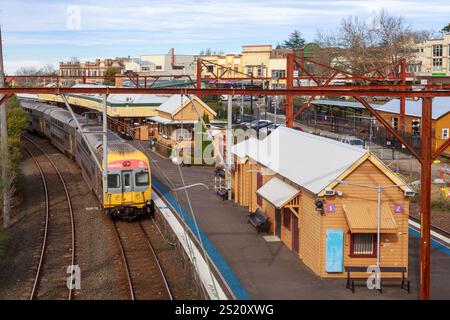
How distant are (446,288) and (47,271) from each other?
10263mm

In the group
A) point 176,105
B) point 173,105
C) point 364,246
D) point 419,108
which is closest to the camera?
point 364,246

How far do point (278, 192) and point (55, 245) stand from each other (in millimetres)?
7384

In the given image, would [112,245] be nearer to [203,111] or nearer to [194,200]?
[194,200]

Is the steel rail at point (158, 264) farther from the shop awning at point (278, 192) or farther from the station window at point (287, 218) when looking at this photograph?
the station window at point (287, 218)

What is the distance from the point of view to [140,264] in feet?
55.2

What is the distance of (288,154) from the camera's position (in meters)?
18.8

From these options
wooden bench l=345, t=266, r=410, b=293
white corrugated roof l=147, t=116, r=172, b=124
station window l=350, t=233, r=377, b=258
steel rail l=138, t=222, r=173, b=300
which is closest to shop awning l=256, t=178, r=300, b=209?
station window l=350, t=233, r=377, b=258

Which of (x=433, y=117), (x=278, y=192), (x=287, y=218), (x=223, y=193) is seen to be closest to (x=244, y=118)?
(x=433, y=117)

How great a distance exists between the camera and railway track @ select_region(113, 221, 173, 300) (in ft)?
47.3

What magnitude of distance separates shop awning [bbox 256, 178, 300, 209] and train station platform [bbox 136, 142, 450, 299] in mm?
1446

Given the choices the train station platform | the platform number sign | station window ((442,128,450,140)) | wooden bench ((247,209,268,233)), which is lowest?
the train station platform

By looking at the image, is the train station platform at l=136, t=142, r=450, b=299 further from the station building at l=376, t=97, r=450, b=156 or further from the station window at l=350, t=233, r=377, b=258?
the station building at l=376, t=97, r=450, b=156

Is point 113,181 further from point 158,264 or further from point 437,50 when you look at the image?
point 437,50

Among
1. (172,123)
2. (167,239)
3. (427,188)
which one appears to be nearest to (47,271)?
(167,239)
